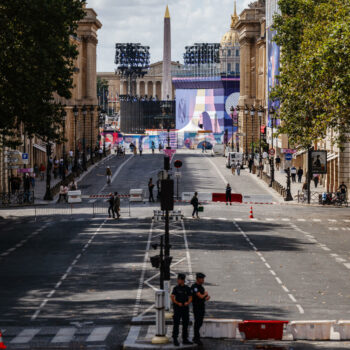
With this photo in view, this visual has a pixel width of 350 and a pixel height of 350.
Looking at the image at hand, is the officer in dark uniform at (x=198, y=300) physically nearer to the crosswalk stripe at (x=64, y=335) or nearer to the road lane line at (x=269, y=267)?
the crosswalk stripe at (x=64, y=335)

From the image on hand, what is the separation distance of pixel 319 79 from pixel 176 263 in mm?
17294

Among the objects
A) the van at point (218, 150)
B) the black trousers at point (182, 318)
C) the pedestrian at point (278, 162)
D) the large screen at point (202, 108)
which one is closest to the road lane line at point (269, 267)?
the black trousers at point (182, 318)

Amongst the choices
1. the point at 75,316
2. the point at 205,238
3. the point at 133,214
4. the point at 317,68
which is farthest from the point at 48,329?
the point at 133,214

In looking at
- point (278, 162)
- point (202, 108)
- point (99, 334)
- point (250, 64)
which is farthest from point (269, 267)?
point (202, 108)

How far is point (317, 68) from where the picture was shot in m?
45.0

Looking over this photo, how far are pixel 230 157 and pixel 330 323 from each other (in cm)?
7549

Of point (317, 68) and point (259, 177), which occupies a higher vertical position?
point (317, 68)

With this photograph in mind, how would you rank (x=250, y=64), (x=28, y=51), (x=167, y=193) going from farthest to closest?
(x=250, y=64) → (x=28, y=51) → (x=167, y=193)

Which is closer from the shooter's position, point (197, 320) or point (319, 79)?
point (197, 320)

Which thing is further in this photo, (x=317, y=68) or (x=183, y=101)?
(x=183, y=101)

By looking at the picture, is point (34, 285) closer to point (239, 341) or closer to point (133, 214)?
point (239, 341)

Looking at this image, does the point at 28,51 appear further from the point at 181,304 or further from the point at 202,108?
the point at 202,108

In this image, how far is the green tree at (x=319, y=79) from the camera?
43.3 metres

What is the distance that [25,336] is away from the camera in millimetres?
21031
